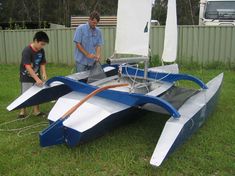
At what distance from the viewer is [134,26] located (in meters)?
4.35

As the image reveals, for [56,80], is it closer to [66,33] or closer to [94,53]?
[94,53]

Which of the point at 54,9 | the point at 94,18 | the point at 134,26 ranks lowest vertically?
the point at 134,26

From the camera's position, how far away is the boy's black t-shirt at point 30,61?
14.3 ft

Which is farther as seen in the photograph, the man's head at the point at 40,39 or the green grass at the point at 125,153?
the man's head at the point at 40,39

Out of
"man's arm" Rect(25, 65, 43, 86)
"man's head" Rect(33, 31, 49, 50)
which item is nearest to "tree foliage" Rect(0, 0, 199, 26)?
"man's head" Rect(33, 31, 49, 50)

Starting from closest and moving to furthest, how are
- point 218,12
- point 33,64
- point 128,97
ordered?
1. point 128,97
2. point 33,64
3. point 218,12

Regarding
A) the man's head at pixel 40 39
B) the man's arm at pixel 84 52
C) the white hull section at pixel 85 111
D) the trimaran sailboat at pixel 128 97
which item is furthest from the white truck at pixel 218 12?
the white hull section at pixel 85 111

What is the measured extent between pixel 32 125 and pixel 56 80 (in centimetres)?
68

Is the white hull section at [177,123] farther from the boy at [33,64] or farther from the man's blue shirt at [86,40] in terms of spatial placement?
the boy at [33,64]

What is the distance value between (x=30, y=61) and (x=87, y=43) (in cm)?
96

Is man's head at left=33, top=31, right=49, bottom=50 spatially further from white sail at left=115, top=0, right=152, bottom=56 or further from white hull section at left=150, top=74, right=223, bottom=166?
white hull section at left=150, top=74, right=223, bottom=166

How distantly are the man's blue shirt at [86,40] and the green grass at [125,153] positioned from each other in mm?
Answer: 1125

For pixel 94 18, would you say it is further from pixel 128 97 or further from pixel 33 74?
pixel 128 97

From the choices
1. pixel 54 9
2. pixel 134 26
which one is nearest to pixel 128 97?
pixel 134 26
